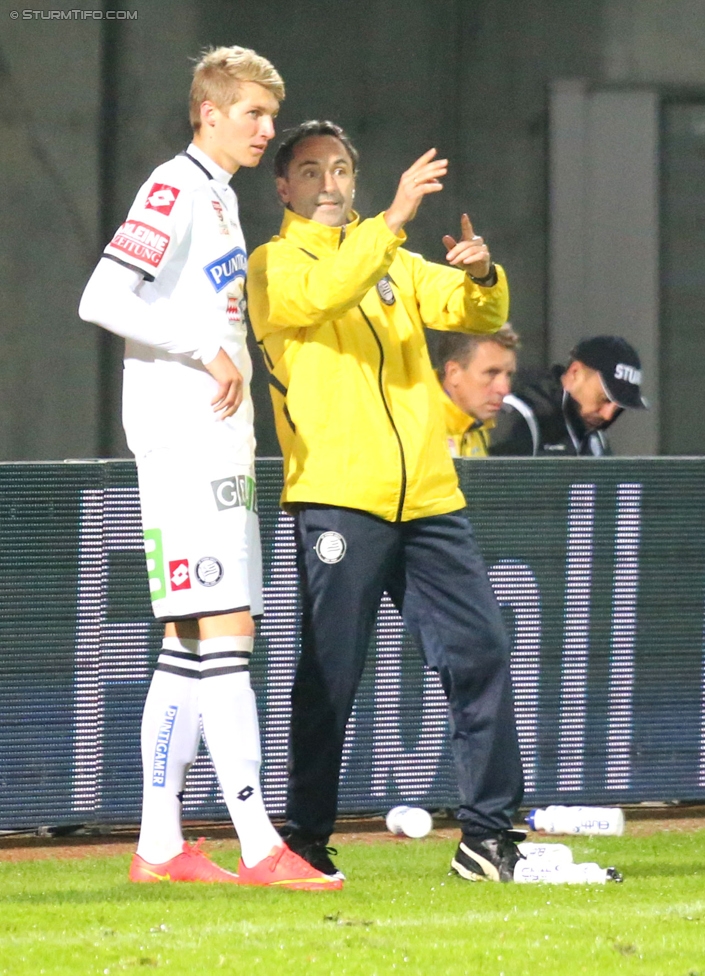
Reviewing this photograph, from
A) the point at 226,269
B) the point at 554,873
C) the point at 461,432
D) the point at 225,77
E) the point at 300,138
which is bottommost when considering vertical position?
the point at 554,873

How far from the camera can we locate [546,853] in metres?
4.96

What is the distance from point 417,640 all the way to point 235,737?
0.54m

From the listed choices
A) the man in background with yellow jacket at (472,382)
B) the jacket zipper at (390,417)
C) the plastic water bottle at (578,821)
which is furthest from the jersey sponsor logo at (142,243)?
the plastic water bottle at (578,821)

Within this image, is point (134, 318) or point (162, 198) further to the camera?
point (162, 198)

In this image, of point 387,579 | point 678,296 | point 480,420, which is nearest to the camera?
point 387,579

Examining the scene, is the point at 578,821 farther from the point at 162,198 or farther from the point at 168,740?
the point at 162,198

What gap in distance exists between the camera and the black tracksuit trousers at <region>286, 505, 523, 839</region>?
Result: 4789 mm

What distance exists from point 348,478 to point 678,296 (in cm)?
415

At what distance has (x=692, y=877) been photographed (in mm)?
5074

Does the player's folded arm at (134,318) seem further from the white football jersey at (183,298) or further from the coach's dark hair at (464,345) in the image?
the coach's dark hair at (464,345)

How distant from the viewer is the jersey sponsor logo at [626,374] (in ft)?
23.8

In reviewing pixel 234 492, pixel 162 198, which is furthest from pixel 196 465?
pixel 162 198

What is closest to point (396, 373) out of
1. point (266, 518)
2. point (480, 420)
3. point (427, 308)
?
point (427, 308)

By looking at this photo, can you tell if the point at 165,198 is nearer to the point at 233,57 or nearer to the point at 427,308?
the point at 233,57
